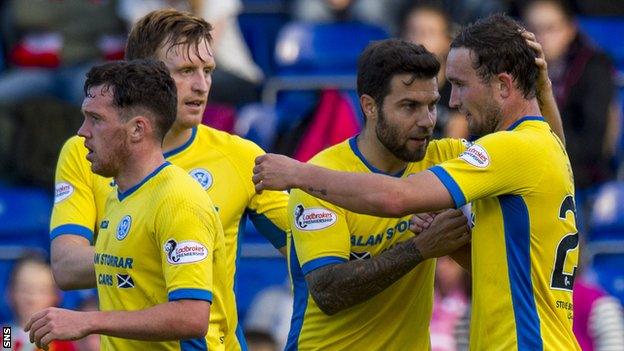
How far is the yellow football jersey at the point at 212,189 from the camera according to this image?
6.22m

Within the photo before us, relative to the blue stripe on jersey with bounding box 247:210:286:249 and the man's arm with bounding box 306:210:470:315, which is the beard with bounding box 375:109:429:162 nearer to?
the man's arm with bounding box 306:210:470:315

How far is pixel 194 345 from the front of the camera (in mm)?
5602

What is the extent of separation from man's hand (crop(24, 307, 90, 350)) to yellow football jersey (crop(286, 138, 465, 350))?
1176 mm

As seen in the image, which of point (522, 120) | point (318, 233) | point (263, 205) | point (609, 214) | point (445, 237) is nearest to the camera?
point (522, 120)

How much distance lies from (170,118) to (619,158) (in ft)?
18.8

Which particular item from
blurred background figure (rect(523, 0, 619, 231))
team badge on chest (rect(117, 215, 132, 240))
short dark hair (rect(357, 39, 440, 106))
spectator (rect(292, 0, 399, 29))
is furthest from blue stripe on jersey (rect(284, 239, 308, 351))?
spectator (rect(292, 0, 399, 29))

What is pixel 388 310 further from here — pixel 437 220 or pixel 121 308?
pixel 121 308

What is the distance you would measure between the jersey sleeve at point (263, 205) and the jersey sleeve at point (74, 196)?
656 millimetres

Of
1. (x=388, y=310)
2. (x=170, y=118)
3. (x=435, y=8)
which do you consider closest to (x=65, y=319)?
(x=170, y=118)

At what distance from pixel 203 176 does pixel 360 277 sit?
89 centimetres

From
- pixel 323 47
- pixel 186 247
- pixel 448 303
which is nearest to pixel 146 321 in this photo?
pixel 186 247

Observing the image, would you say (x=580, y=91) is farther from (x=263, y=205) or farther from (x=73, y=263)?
(x=73, y=263)

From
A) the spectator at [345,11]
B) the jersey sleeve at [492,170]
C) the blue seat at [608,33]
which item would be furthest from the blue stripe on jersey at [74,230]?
the blue seat at [608,33]

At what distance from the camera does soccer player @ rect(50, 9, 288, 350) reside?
20.3ft
